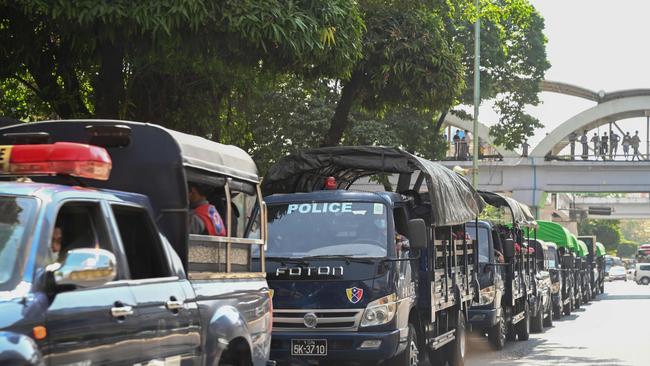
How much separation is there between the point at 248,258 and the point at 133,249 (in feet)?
6.34

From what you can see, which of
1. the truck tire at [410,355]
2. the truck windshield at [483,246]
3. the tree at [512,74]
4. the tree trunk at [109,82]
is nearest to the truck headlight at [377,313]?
the truck tire at [410,355]

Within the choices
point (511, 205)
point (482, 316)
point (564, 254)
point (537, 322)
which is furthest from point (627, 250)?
point (482, 316)

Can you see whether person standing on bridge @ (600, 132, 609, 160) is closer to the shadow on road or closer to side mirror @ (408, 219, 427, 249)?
the shadow on road

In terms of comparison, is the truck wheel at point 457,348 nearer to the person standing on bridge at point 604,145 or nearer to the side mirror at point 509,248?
the side mirror at point 509,248

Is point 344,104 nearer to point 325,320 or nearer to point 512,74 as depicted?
point 325,320

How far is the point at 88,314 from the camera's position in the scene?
518 centimetres

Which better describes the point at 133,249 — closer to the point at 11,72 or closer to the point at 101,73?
the point at 101,73

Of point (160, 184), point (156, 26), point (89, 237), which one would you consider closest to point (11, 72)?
point (156, 26)

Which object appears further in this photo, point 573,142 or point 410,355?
point 573,142

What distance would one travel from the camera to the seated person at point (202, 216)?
746 centimetres

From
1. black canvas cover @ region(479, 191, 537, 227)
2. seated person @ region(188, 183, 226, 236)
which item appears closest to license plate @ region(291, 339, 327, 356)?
seated person @ region(188, 183, 226, 236)

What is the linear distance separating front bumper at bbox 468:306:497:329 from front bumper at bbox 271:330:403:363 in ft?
21.4

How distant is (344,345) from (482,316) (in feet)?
22.6

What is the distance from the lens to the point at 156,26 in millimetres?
12680
